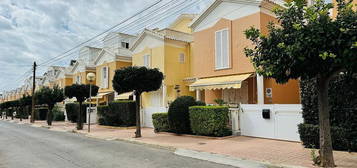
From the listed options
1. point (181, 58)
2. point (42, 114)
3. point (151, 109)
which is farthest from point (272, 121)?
point (42, 114)

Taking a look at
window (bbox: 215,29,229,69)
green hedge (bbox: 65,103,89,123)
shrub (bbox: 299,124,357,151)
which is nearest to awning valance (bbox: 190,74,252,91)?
window (bbox: 215,29,229,69)

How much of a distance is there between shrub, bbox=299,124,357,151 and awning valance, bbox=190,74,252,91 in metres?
5.62

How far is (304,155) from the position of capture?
8711 millimetres

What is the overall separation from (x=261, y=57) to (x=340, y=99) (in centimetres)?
381

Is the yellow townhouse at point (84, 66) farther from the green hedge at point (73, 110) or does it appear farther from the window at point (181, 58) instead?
the window at point (181, 58)

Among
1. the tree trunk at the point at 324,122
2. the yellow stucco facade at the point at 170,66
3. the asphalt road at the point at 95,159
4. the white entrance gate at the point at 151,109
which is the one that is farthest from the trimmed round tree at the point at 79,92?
the tree trunk at the point at 324,122

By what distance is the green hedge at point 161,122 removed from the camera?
Answer: 16.3 m

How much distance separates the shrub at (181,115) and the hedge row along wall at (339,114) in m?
6.31

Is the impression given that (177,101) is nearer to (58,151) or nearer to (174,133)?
(174,133)

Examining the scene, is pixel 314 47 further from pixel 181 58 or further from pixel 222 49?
pixel 181 58

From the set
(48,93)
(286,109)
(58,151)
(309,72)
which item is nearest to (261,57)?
(309,72)

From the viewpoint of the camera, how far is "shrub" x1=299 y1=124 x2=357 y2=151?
900 centimetres

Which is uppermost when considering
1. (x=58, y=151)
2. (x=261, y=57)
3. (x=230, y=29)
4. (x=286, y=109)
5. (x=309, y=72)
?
(x=230, y=29)

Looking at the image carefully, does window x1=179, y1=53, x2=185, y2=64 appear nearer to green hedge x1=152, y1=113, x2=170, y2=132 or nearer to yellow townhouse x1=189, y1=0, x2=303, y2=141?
yellow townhouse x1=189, y1=0, x2=303, y2=141
